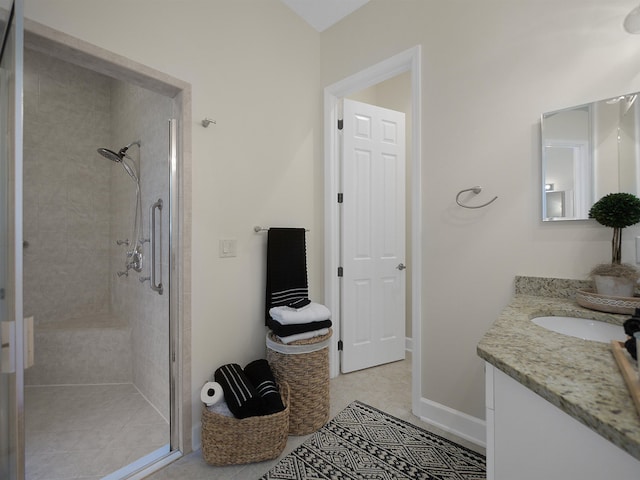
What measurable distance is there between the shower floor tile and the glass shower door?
697mm

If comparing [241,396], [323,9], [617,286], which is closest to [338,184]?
[323,9]

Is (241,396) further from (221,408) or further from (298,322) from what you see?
(298,322)

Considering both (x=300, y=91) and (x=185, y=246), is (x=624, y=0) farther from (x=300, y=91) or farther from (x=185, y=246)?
(x=185, y=246)

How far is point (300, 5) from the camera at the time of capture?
228 cm

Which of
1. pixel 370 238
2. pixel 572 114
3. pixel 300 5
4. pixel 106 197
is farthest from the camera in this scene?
pixel 106 197

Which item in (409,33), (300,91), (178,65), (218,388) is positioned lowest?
(218,388)

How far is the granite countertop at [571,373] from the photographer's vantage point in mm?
469

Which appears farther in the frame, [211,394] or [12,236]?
[211,394]

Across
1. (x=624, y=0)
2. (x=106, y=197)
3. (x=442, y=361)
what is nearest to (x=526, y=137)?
(x=624, y=0)

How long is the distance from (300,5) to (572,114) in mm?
1985

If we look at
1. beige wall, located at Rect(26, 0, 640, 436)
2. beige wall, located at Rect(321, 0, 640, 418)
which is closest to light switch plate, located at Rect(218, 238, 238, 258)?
beige wall, located at Rect(26, 0, 640, 436)

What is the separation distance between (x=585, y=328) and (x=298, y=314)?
1349 millimetres

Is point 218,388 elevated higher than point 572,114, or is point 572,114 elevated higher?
point 572,114

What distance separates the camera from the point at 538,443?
0.66 metres
